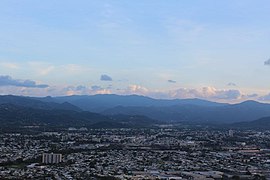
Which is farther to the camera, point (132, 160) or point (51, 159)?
point (132, 160)

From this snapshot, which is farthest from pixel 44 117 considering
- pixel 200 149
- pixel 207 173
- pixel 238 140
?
pixel 207 173

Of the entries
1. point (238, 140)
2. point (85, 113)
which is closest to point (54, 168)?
point (238, 140)

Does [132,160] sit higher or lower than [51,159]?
lower

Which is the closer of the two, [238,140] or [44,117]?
[238,140]

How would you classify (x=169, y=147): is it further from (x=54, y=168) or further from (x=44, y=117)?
(x=44, y=117)

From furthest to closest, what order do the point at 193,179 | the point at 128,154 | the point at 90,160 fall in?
the point at 128,154, the point at 90,160, the point at 193,179

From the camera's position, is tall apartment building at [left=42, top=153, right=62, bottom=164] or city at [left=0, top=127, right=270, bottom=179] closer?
city at [left=0, top=127, right=270, bottom=179]

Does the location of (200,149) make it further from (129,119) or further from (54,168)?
(129,119)

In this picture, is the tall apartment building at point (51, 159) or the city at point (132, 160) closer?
the city at point (132, 160)

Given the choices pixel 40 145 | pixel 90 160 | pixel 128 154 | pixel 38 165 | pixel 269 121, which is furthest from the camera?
pixel 269 121
